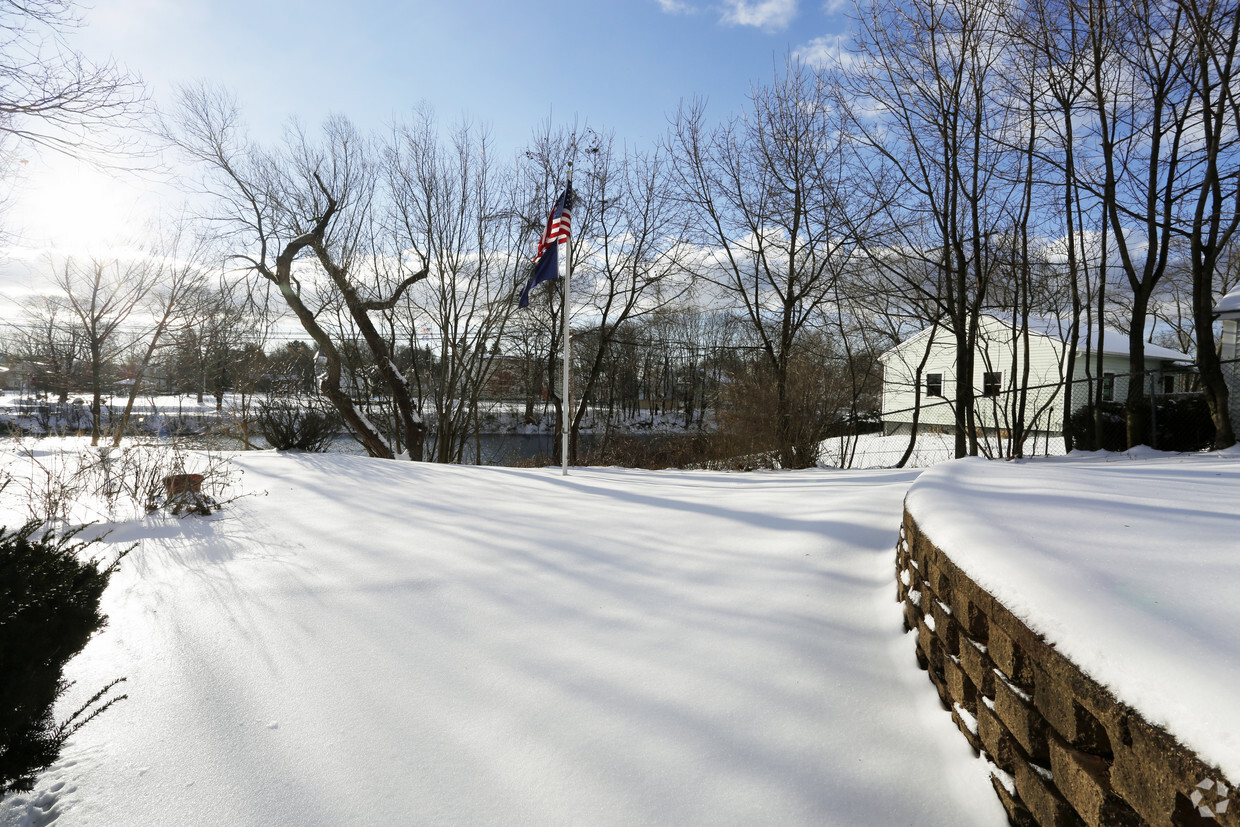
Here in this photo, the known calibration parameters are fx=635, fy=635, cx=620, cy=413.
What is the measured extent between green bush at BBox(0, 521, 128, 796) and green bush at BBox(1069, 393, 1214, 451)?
1267cm

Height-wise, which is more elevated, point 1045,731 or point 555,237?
point 555,237

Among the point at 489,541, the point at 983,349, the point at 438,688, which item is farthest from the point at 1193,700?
the point at 983,349

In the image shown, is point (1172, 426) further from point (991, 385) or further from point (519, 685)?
point (519, 685)

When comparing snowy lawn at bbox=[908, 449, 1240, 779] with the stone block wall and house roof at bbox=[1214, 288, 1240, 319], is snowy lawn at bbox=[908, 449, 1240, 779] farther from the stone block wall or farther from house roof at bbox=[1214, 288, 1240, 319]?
house roof at bbox=[1214, 288, 1240, 319]

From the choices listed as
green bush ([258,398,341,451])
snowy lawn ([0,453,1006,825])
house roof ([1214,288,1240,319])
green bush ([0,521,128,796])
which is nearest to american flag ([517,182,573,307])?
snowy lawn ([0,453,1006,825])

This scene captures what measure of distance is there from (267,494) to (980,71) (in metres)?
11.2

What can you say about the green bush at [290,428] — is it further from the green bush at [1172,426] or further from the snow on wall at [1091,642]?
the green bush at [1172,426]

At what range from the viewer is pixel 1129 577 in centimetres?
149

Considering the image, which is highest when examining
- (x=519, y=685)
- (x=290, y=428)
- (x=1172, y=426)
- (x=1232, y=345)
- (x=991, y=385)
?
(x=1232, y=345)

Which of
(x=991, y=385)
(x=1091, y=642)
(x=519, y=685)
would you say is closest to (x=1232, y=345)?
(x=991, y=385)

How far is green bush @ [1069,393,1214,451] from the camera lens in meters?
10.4

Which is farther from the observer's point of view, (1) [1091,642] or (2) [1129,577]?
(2) [1129,577]

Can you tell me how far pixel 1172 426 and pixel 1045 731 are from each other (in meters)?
12.3

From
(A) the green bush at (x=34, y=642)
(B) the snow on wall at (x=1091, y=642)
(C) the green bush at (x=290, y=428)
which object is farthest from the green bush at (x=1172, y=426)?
(C) the green bush at (x=290, y=428)
